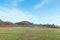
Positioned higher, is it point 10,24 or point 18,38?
point 10,24

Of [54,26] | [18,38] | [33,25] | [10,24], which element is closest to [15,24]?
[10,24]

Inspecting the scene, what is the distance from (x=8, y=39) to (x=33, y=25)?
19.1m

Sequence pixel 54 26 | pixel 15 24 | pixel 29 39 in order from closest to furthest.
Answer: pixel 29 39 → pixel 54 26 → pixel 15 24

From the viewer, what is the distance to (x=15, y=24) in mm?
44094

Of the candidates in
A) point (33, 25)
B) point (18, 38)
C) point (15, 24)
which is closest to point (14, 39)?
point (18, 38)

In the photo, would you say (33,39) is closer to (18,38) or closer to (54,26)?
(18,38)

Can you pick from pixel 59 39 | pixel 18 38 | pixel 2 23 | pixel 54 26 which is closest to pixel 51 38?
pixel 59 39

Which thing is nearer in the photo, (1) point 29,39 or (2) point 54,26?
(1) point 29,39

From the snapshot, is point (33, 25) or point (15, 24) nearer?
point (33, 25)

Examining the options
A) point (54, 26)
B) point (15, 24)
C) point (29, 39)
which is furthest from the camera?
point (15, 24)

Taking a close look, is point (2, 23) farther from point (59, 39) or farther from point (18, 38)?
point (59, 39)

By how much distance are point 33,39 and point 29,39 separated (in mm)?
615

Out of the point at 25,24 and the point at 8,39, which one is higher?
the point at 25,24

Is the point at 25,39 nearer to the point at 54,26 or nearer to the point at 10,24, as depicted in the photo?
the point at 54,26
